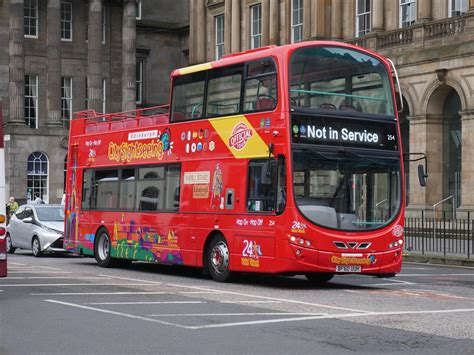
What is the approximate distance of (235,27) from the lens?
174 feet

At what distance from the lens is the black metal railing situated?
30297mm

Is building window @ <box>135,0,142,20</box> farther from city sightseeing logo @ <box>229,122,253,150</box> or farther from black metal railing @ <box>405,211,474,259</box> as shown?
city sightseeing logo @ <box>229,122,253,150</box>

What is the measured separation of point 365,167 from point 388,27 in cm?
2516

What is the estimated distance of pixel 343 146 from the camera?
62.5 ft

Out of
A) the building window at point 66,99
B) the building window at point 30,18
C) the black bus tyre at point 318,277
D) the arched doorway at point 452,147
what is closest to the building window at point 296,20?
the arched doorway at point 452,147

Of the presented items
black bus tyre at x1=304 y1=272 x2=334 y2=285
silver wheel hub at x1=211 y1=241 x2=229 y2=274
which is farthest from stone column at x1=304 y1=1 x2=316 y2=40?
silver wheel hub at x1=211 y1=241 x2=229 y2=274

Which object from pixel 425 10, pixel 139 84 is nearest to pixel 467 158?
pixel 425 10

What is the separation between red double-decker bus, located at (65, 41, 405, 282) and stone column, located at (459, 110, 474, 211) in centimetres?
1888

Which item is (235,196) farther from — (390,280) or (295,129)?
(390,280)

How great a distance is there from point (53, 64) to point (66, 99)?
12.5ft

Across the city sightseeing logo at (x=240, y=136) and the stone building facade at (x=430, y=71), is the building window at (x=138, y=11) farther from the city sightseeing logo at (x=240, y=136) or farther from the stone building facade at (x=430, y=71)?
the city sightseeing logo at (x=240, y=136)

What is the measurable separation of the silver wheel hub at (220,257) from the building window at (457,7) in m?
22.3

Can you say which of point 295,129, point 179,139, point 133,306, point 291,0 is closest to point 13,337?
point 133,306

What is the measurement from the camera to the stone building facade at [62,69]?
205 feet
